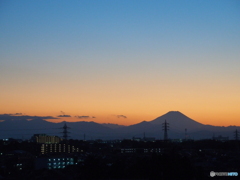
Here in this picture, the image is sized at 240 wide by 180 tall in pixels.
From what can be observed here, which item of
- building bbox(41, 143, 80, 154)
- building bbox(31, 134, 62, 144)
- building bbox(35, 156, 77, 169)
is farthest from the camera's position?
building bbox(31, 134, 62, 144)

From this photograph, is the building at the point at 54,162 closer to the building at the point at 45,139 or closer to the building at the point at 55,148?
the building at the point at 55,148

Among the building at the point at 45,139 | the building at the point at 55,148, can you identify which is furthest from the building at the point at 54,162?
the building at the point at 45,139

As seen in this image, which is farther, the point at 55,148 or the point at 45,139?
the point at 45,139

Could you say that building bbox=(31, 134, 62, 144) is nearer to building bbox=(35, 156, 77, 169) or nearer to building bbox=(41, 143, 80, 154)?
building bbox=(41, 143, 80, 154)

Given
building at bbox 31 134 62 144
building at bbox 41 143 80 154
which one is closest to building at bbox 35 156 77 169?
building at bbox 41 143 80 154

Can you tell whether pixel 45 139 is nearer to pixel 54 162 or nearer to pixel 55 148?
pixel 55 148

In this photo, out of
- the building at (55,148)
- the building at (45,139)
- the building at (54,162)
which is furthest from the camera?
the building at (45,139)

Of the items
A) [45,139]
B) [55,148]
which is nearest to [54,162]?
[55,148]

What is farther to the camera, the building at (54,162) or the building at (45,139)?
the building at (45,139)

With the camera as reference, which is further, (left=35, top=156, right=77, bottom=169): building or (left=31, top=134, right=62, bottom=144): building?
(left=31, top=134, right=62, bottom=144): building

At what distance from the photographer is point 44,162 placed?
22219 millimetres

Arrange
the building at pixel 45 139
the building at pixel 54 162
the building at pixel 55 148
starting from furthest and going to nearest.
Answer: the building at pixel 45 139 → the building at pixel 55 148 → the building at pixel 54 162

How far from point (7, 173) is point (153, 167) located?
920 centimetres

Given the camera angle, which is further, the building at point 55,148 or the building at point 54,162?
the building at point 55,148
